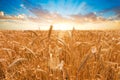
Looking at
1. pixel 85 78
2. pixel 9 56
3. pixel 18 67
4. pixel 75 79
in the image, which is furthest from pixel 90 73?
pixel 9 56

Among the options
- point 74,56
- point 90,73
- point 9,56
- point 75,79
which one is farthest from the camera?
point 9,56

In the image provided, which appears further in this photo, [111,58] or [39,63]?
[111,58]

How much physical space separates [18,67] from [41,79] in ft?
0.85

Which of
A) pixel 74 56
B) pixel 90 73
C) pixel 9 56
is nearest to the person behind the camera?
pixel 90 73

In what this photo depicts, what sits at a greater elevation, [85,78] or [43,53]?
[43,53]

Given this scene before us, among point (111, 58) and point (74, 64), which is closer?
point (74, 64)

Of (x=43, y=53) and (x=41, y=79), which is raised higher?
(x=43, y=53)

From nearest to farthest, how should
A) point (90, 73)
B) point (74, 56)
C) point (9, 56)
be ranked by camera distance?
1. point (90, 73)
2. point (74, 56)
3. point (9, 56)

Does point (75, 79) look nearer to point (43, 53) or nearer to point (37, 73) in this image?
point (37, 73)

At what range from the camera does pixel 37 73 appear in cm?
116

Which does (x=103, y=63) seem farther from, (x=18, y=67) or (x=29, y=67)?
(x=18, y=67)

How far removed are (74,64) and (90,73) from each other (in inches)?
4.4

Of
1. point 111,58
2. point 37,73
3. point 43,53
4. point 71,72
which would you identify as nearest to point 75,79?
point 71,72

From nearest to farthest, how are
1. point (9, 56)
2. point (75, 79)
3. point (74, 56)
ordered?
point (75, 79)
point (74, 56)
point (9, 56)
